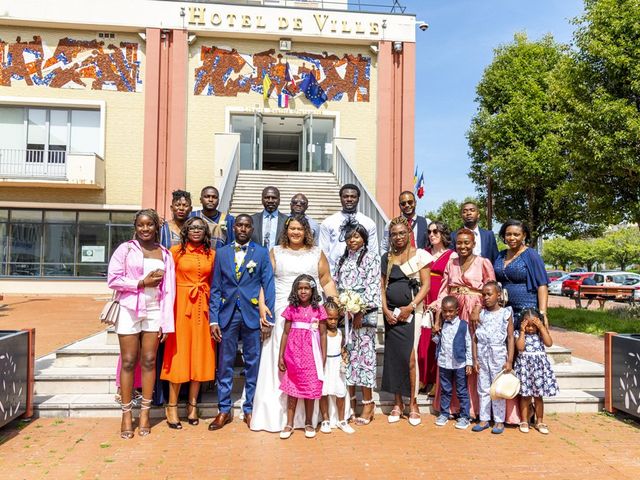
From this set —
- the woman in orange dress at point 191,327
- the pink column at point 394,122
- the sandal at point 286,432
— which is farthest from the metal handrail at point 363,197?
the sandal at point 286,432

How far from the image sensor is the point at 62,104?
17.0 meters

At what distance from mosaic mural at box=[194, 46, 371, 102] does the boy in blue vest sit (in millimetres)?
14181

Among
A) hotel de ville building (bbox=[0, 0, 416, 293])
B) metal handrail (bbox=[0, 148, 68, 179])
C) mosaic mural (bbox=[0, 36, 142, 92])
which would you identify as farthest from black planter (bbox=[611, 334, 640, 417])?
metal handrail (bbox=[0, 148, 68, 179])

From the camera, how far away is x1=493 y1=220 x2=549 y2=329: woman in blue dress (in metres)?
4.94

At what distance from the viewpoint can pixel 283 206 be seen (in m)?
12.6

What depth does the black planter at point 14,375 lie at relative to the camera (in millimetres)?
4461

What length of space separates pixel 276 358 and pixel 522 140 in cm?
1751

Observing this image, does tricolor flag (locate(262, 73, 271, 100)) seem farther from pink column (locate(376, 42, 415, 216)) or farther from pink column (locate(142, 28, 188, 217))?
pink column (locate(376, 42, 415, 216))

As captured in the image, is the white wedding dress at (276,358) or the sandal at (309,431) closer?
the sandal at (309,431)

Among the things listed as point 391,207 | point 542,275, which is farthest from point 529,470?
point 391,207

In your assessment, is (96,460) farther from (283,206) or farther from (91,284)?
(91,284)

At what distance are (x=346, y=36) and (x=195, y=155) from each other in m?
6.83

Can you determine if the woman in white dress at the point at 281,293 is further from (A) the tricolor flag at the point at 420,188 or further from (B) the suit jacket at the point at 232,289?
(A) the tricolor flag at the point at 420,188

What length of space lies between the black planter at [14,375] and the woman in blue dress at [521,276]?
485 centimetres
